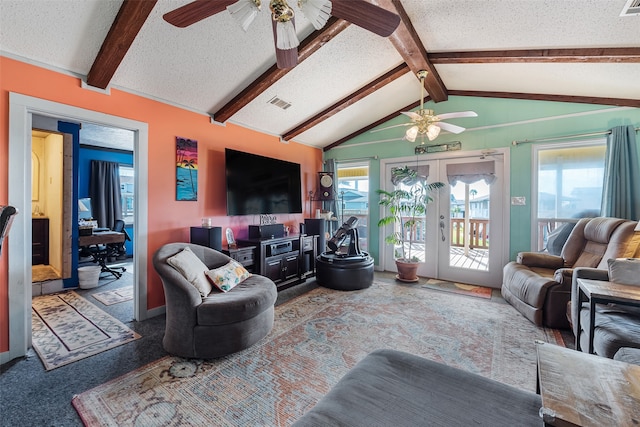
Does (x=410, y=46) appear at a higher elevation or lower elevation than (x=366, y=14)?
higher


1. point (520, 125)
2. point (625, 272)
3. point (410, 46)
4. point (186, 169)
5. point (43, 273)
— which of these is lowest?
point (43, 273)

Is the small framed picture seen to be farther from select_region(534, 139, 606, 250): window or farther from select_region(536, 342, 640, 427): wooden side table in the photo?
select_region(534, 139, 606, 250): window

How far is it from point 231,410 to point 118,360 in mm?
1203

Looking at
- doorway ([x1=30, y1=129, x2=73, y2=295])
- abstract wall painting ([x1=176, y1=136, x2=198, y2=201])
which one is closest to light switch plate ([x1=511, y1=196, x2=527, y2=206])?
abstract wall painting ([x1=176, y1=136, x2=198, y2=201])

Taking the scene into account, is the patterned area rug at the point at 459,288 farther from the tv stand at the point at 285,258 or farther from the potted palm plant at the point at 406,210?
the tv stand at the point at 285,258

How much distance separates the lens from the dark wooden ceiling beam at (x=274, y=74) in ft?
8.34

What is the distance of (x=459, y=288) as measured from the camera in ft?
13.4

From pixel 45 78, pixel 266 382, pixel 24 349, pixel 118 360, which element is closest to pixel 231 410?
pixel 266 382

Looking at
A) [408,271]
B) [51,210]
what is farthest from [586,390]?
[51,210]

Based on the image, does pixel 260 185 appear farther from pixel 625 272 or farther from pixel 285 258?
pixel 625 272

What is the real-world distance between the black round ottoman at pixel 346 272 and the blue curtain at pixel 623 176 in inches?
116

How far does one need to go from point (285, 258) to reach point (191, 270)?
5.78 ft

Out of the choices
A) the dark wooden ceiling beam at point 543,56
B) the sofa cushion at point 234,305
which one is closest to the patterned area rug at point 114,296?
the sofa cushion at point 234,305

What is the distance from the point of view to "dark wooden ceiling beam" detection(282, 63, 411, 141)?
3567 millimetres
